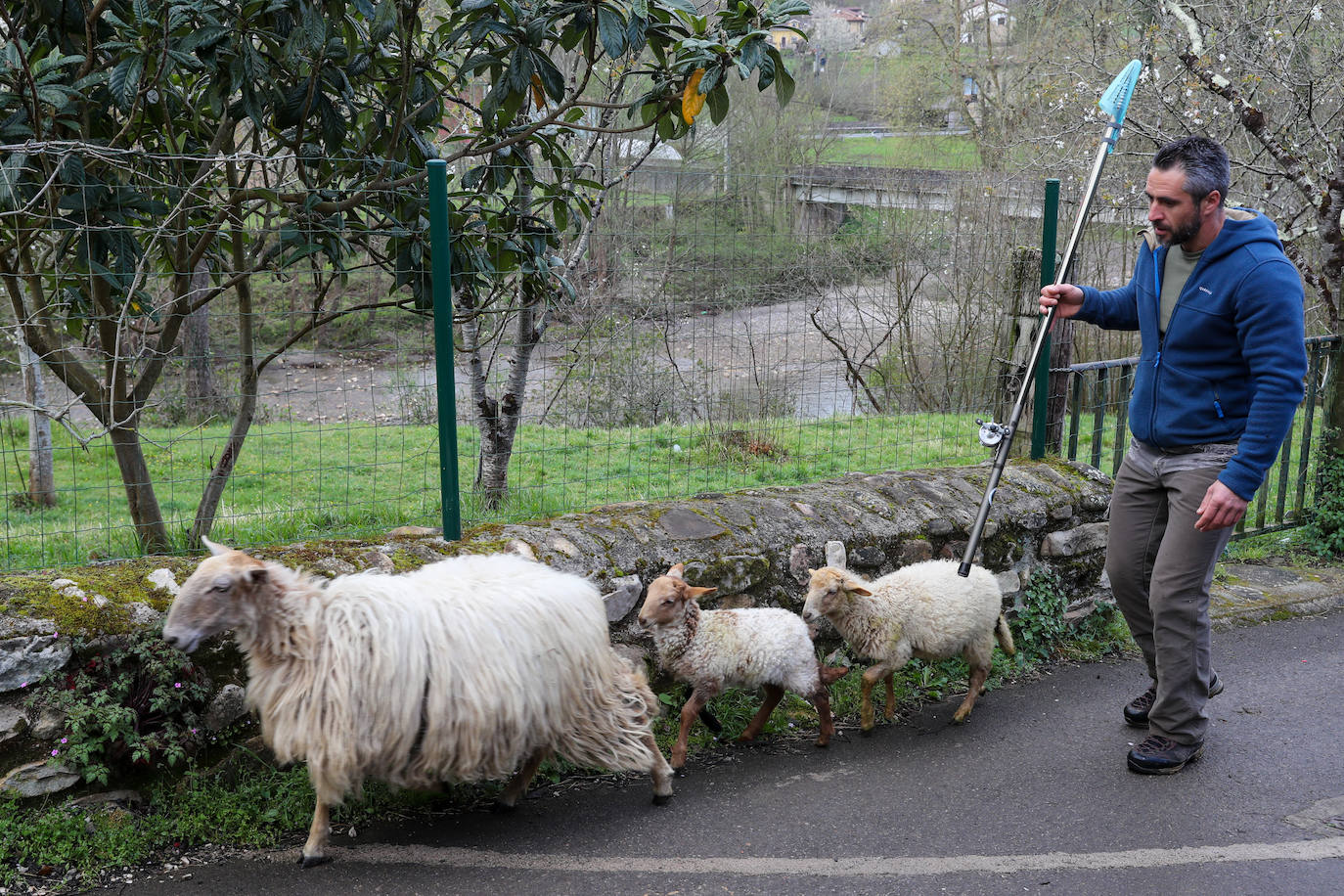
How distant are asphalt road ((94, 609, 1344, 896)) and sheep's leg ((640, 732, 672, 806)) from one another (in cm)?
6

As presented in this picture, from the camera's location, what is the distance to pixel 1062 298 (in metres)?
5.23

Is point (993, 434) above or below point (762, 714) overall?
above

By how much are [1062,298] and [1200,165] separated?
1.01 meters

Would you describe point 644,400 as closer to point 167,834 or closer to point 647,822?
point 647,822

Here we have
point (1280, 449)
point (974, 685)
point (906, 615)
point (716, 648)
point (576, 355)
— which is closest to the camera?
point (716, 648)

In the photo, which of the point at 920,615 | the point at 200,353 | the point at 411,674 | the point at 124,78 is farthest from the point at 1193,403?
the point at 200,353

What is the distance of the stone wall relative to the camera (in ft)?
12.4

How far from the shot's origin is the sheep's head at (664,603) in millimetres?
4391

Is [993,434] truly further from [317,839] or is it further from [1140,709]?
[317,839]

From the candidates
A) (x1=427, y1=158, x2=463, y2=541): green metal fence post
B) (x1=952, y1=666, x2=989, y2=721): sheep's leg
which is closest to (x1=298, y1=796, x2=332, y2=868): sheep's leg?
(x1=427, y1=158, x2=463, y2=541): green metal fence post

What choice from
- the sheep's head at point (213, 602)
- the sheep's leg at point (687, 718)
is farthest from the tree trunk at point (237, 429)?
the sheep's leg at point (687, 718)

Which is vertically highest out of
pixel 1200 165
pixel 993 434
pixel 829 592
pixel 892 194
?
pixel 892 194

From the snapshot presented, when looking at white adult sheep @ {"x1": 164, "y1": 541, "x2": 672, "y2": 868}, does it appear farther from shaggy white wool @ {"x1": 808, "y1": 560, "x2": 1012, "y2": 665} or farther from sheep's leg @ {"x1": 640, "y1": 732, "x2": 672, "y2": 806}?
shaggy white wool @ {"x1": 808, "y1": 560, "x2": 1012, "y2": 665}

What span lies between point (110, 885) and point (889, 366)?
8933 mm
